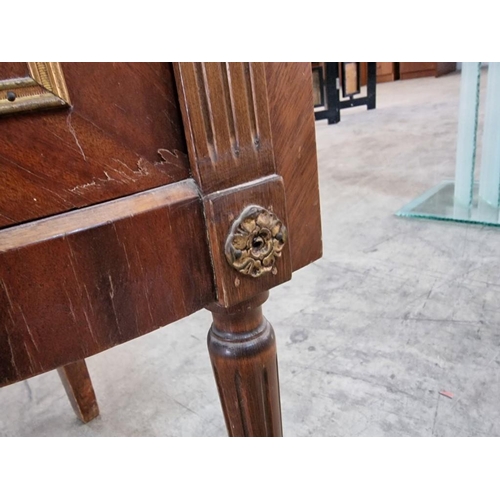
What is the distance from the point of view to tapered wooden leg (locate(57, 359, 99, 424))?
974mm

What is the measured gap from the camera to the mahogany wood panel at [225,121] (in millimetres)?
327

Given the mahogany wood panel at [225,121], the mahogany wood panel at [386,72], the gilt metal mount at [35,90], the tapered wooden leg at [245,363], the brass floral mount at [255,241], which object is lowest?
the mahogany wood panel at [386,72]

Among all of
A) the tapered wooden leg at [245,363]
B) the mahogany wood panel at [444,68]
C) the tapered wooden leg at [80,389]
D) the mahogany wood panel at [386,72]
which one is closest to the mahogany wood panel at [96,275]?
the tapered wooden leg at [245,363]

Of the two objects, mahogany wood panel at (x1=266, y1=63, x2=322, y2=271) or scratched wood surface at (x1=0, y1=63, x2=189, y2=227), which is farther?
mahogany wood panel at (x1=266, y1=63, x2=322, y2=271)

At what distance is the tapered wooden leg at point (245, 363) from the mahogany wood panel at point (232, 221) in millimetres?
56

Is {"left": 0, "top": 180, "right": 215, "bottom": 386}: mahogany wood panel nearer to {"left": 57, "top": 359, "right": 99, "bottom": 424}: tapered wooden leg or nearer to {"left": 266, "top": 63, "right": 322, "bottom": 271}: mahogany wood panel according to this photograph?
{"left": 266, "top": 63, "right": 322, "bottom": 271}: mahogany wood panel

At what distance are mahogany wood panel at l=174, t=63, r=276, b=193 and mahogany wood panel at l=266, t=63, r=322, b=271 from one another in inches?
1.1

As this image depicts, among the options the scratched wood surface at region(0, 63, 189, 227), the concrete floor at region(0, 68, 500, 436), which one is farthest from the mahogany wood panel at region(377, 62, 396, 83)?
the scratched wood surface at region(0, 63, 189, 227)

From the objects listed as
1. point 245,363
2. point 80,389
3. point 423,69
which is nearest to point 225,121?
point 245,363

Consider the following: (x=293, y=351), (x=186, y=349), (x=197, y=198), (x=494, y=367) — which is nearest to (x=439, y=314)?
(x=494, y=367)

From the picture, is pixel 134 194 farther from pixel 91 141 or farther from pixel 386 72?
pixel 386 72

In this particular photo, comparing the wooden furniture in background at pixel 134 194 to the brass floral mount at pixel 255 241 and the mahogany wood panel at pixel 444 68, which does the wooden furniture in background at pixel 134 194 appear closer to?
the brass floral mount at pixel 255 241

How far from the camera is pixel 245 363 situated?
0.47 meters
